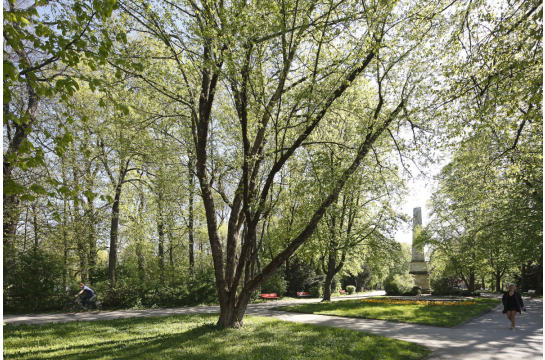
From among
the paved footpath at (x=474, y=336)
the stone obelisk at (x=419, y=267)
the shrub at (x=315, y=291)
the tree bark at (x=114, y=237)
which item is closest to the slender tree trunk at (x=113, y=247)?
the tree bark at (x=114, y=237)

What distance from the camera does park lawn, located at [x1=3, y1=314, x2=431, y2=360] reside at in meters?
6.86

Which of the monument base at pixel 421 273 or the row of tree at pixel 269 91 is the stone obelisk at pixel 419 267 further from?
the row of tree at pixel 269 91

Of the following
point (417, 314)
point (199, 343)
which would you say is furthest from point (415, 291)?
point (199, 343)

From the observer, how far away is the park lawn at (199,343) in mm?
6855

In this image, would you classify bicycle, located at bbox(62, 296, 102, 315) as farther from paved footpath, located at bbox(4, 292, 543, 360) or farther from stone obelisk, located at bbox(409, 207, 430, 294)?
stone obelisk, located at bbox(409, 207, 430, 294)

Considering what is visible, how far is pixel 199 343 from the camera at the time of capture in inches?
308

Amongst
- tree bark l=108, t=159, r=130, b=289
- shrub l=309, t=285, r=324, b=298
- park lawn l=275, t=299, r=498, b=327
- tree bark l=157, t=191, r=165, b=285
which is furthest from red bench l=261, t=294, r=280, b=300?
tree bark l=108, t=159, r=130, b=289

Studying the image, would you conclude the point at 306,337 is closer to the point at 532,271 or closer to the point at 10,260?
the point at 10,260

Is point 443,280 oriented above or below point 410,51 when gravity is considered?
below

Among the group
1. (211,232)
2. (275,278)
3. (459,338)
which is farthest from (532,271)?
(211,232)

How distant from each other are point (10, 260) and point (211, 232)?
11408mm

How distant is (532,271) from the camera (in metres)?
27.5

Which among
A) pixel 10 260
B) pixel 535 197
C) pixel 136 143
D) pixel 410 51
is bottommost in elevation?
pixel 10 260

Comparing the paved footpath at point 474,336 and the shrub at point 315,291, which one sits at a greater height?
the paved footpath at point 474,336
